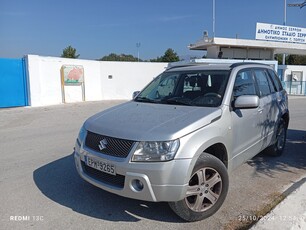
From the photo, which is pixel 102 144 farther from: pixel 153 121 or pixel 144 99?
pixel 144 99

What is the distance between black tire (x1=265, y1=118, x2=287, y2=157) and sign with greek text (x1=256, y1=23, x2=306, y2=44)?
21819 mm

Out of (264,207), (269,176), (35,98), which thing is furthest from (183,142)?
(35,98)

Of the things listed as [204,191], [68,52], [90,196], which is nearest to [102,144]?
[90,196]

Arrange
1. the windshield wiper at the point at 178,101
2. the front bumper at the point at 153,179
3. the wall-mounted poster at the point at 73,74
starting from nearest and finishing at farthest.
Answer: the front bumper at the point at 153,179 < the windshield wiper at the point at 178,101 < the wall-mounted poster at the point at 73,74

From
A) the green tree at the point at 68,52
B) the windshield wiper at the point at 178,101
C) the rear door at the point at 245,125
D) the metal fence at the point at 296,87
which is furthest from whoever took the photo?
the green tree at the point at 68,52

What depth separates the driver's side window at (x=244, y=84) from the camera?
373 cm

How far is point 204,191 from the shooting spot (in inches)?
116

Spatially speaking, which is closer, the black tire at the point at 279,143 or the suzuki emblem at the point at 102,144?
the suzuki emblem at the point at 102,144

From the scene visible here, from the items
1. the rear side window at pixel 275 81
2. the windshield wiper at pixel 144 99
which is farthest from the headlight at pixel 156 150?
the rear side window at pixel 275 81

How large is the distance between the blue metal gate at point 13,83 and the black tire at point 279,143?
512 inches

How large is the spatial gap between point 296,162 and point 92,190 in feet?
12.6

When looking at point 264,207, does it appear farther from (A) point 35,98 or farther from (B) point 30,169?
(A) point 35,98

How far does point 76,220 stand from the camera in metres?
2.97

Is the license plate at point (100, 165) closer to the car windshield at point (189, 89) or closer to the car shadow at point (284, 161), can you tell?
the car windshield at point (189, 89)
